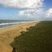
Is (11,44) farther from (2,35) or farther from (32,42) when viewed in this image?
(2,35)

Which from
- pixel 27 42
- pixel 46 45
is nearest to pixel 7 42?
pixel 27 42

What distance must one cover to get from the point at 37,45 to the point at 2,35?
1.43 m

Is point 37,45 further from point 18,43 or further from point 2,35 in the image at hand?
point 2,35

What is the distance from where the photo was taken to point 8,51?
438 centimetres

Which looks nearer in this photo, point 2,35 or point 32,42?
point 32,42

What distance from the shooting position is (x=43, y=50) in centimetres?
450

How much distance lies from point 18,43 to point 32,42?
0.47 m

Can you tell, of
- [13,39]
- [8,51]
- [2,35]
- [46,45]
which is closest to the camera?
[8,51]

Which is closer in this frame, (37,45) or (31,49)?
(31,49)

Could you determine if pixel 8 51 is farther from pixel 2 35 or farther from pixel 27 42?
pixel 2 35

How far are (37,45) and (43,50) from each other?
20.2 inches

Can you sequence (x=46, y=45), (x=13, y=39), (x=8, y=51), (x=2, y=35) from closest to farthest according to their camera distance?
(x=8, y=51)
(x=46, y=45)
(x=13, y=39)
(x=2, y=35)

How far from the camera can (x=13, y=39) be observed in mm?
5262

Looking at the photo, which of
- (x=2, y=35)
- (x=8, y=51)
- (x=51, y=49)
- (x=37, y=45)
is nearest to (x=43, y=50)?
(x=51, y=49)
